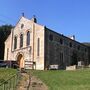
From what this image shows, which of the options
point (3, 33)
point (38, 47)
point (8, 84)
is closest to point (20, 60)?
point (38, 47)

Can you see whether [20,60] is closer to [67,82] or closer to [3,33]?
[3,33]

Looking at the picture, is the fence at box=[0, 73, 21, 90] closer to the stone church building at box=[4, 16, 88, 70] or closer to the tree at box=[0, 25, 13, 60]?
the stone church building at box=[4, 16, 88, 70]

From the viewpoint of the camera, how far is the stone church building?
1940 inches

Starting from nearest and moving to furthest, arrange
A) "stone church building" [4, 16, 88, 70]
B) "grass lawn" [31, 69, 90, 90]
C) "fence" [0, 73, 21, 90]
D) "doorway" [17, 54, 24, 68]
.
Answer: "fence" [0, 73, 21, 90] → "grass lawn" [31, 69, 90, 90] → "stone church building" [4, 16, 88, 70] → "doorway" [17, 54, 24, 68]

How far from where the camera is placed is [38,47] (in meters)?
49.8

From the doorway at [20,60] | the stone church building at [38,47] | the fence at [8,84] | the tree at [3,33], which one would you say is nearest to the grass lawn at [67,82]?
the fence at [8,84]

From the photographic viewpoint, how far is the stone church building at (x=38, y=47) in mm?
49281

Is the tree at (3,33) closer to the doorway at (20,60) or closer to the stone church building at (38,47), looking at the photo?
the stone church building at (38,47)

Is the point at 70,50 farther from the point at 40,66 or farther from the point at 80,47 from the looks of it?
the point at 40,66

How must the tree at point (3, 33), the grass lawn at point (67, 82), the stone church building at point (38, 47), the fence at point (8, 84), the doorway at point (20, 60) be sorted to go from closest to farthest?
the fence at point (8, 84) < the grass lawn at point (67, 82) < the stone church building at point (38, 47) < the doorway at point (20, 60) < the tree at point (3, 33)

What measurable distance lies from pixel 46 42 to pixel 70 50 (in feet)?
32.7

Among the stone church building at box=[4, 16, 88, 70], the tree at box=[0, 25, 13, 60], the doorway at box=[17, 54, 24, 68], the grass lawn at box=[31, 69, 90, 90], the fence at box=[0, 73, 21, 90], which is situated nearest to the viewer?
the fence at box=[0, 73, 21, 90]

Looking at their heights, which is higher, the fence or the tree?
the tree

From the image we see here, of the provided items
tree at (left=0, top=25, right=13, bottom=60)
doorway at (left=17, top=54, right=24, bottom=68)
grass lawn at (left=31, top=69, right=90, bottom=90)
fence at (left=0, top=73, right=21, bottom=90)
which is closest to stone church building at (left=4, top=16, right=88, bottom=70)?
doorway at (left=17, top=54, right=24, bottom=68)
